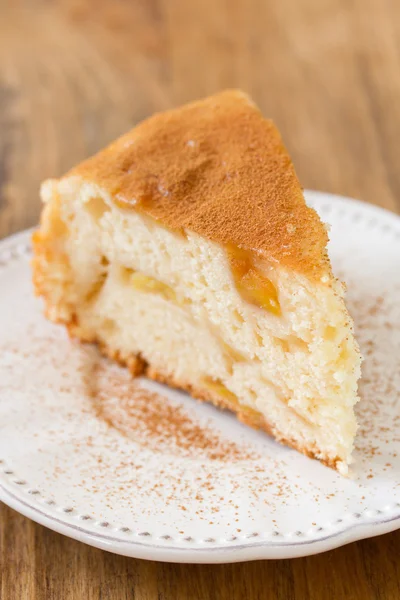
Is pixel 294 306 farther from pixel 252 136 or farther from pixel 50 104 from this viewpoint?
pixel 50 104

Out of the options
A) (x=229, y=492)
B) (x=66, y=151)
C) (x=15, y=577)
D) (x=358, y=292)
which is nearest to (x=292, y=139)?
(x=66, y=151)

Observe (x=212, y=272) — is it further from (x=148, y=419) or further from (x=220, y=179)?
(x=148, y=419)

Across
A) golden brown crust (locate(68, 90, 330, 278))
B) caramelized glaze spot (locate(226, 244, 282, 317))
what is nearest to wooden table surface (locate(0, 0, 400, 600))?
golden brown crust (locate(68, 90, 330, 278))

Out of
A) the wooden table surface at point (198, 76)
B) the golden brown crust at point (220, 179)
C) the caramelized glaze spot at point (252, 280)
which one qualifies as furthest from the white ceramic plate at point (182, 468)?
the wooden table surface at point (198, 76)

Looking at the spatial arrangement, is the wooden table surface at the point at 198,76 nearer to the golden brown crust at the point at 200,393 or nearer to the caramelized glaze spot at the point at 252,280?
the golden brown crust at the point at 200,393

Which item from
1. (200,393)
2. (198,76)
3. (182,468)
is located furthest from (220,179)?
(198,76)

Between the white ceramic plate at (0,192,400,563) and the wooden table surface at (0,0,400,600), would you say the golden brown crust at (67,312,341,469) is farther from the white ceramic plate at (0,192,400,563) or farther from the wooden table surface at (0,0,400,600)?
the wooden table surface at (0,0,400,600)
